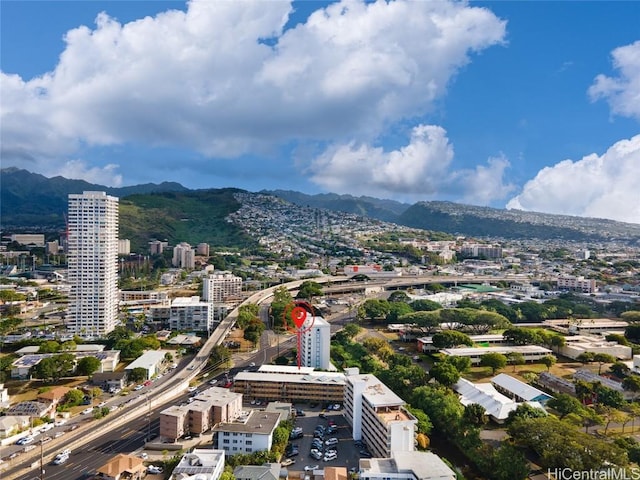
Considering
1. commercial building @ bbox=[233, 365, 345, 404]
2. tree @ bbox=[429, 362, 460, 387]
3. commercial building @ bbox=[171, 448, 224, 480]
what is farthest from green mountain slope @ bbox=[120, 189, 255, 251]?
commercial building @ bbox=[171, 448, 224, 480]

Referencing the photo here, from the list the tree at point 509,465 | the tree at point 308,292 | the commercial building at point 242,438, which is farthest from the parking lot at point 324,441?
the tree at point 308,292

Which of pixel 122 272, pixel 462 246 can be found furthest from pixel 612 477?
pixel 462 246

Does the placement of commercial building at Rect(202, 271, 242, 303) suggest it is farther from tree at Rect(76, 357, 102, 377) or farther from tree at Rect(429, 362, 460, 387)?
tree at Rect(429, 362, 460, 387)

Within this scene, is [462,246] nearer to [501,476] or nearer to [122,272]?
[122,272]

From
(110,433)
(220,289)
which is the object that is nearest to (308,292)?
(220,289)

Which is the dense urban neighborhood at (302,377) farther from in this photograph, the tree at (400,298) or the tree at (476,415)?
the tree at (400,298)

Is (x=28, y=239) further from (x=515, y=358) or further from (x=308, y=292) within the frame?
(x=515, y=358)
